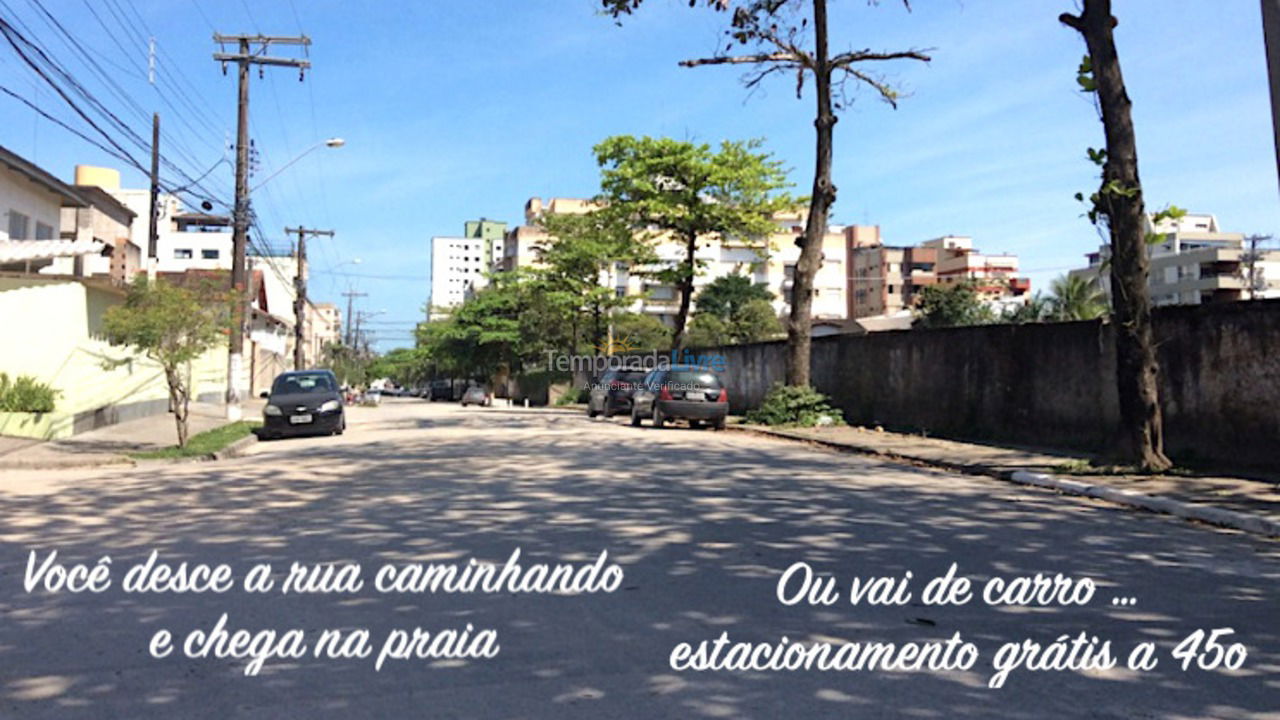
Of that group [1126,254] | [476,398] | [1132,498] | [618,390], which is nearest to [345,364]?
[476,398]

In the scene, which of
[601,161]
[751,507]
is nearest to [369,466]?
[751,507]

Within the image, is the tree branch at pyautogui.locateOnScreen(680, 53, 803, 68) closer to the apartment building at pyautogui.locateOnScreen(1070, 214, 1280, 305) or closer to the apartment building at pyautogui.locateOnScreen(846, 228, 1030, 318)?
the apartment building at pyautogui.locateOnScreen(1070, 214, 1280, 305)

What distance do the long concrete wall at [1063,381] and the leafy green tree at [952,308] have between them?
33143 millimetres

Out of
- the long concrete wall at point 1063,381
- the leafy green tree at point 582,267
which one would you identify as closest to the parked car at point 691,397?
the long concrete wall at point 1063,381

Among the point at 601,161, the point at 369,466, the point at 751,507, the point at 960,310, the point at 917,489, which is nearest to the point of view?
the point at 751,507

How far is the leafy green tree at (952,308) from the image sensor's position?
55.4 meters

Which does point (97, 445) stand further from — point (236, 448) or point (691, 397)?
point (691, 397)

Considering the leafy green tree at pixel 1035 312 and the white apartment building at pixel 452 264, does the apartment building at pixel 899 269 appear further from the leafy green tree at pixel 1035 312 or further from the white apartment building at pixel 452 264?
the white apartment building at pixel 452 264

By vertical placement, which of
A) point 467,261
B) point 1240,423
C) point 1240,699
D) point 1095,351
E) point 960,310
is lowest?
point 1240,699

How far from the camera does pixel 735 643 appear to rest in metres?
4.83

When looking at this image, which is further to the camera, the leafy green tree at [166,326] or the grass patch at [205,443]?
the leafy green tree at [166,326]

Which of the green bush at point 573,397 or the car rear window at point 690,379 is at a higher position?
the car rear window at point 690,379

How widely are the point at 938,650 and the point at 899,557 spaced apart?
2118 mm

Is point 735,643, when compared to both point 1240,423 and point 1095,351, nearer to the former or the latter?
point 1240,423
